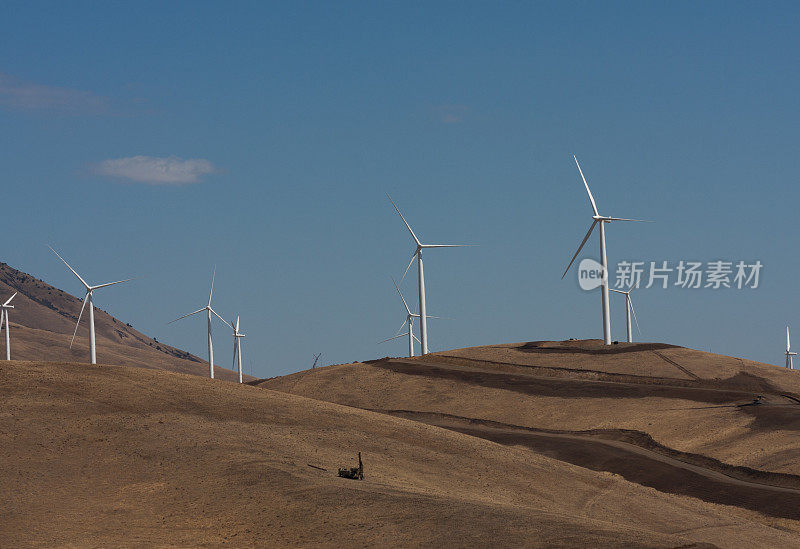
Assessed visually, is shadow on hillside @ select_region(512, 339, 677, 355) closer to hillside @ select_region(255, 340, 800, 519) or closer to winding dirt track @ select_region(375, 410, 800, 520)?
hillside @ select_region(255, 340, 800, 519)

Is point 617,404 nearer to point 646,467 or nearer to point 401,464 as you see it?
point 646,467

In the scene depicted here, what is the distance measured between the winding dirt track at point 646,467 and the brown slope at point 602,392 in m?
2.49

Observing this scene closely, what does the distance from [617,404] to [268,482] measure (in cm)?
4538

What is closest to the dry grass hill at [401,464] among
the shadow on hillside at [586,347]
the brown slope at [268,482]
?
the brown slope at [268,482]

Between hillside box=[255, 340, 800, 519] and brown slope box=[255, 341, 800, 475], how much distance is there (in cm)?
11

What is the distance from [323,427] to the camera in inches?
1966

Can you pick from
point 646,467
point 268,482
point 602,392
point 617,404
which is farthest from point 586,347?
point 268,482

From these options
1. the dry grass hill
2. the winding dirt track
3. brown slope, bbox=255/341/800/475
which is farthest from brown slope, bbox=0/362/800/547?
brown slope, bbox=255/341/800/475

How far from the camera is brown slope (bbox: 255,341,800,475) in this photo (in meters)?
61.2

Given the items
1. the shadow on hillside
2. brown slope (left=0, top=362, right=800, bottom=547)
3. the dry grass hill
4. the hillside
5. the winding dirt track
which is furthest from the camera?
the shadow on hillside

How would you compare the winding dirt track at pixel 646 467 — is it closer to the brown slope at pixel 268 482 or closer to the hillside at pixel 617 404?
the hillside at pixel 617 404

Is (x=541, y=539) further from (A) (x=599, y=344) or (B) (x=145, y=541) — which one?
(A) (x=599, y=344)

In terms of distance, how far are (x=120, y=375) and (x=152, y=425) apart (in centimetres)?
1122

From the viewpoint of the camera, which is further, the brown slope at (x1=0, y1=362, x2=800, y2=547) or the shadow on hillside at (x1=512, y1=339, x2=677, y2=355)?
the shadow on hillside at (x1=512, y1=339, x2=677, y2=355)
